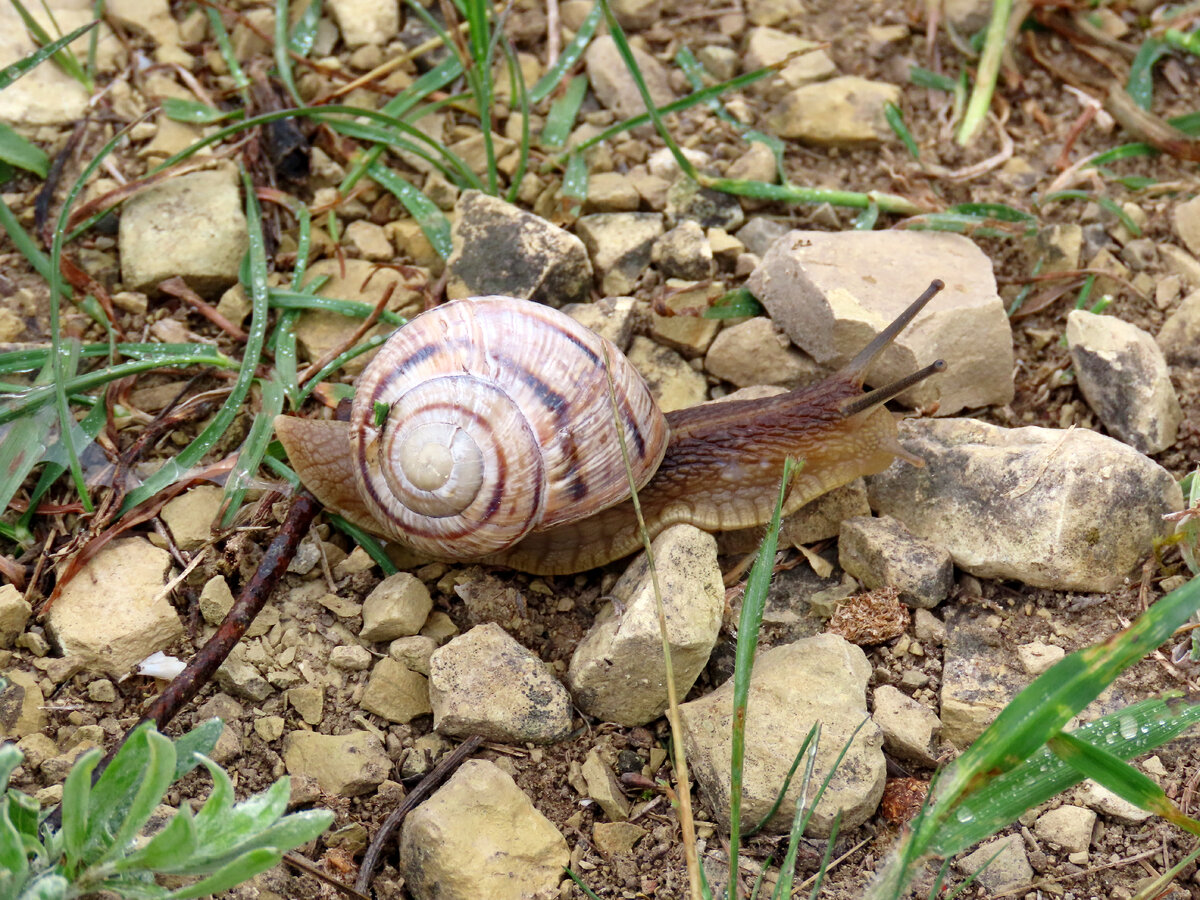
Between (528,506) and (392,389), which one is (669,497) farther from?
(392,389)

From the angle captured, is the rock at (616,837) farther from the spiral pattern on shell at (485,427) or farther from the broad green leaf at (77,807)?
the broad green leaf at (77,807)

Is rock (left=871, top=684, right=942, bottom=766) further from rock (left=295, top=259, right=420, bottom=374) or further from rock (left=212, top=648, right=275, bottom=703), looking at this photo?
rock (left=295, top=259, right=420, bottom=374)

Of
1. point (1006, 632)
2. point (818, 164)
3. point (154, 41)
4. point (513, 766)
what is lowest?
point (1006, 632)

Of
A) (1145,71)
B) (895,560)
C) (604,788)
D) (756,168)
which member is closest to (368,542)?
(604,788)

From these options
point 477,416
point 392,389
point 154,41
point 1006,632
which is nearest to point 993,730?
point 1006,632

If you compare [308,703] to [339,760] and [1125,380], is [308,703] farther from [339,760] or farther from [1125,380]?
[1125,380]

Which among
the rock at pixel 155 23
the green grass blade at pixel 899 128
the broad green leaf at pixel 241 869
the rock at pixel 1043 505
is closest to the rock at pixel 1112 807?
the rock at pixel 1043 505

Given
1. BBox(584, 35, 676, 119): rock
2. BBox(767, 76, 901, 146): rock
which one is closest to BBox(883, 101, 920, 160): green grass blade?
BBox(767, 76, 901, 146): rock
